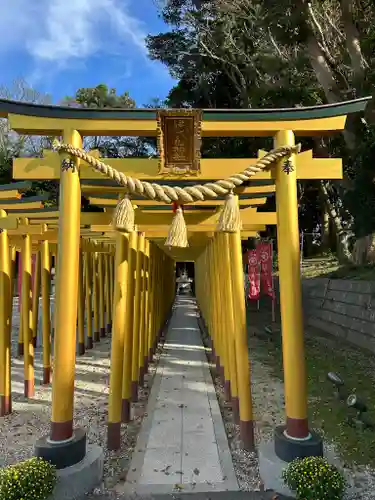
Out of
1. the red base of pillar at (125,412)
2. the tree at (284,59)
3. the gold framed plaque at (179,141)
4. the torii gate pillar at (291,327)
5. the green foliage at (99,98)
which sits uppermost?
the green foliage at (99,98)

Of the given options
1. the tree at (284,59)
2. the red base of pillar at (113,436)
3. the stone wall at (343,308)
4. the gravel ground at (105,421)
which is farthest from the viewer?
the tree at (284,59)

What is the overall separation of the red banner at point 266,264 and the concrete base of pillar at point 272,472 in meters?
9.63

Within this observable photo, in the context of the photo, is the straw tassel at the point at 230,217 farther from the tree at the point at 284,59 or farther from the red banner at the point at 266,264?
the red banner at the point at 266,264

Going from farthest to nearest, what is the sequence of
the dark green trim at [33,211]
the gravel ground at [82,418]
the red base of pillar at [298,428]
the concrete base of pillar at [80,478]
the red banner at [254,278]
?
the red banner at [254,278]
the dark green trim at [33,211]
the gravel ground at [82,418]
the red base of pillar at [298,428]
the concrete base of pillar at [80,478]

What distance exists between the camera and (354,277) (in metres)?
10.6

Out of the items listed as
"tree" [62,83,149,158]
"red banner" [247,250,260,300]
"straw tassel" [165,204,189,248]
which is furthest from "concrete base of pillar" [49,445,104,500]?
"tree" [62,83,149,158]

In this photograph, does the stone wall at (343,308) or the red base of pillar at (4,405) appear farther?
the stone wall at (343,308)

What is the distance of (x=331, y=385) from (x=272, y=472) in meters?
3.73

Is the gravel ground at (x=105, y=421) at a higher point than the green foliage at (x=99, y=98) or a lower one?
lower

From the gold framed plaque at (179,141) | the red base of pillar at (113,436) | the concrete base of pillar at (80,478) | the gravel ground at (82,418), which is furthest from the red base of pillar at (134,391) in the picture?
the gold framed plaque at (179,141)

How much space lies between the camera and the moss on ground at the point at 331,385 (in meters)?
4.49

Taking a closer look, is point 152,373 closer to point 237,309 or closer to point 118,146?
point 237,309

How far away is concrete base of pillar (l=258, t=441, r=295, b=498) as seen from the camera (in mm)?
3391

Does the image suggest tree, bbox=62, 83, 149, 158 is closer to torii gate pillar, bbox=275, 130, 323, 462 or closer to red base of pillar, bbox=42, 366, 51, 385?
red base of pillar, bbox=42, 366, 51, 385
